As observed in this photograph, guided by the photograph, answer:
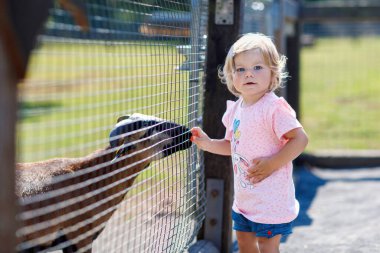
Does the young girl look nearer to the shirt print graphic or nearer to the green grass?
the shirt print graphic

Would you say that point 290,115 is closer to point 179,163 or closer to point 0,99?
point 179,163

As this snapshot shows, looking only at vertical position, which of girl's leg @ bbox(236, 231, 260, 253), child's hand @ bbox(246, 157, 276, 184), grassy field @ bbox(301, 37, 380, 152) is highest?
child's hand @ bbox(246, 157, 276, 184)

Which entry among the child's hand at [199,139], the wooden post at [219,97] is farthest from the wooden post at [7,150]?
the wooden post at [219,97]

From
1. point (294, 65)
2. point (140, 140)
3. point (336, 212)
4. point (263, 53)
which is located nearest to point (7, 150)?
point (140, 140)

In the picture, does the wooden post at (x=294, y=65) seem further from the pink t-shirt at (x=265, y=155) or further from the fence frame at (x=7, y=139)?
the fence frame at (x=7, y=139)

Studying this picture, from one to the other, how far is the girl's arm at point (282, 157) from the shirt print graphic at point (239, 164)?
56 millimetres

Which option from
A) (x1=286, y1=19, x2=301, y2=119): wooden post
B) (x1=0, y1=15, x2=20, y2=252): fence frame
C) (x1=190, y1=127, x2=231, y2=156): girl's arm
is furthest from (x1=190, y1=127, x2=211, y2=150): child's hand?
(x1=286, y1=19, x2=301, y2=119): wooden post

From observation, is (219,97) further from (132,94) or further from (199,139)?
(132,94)

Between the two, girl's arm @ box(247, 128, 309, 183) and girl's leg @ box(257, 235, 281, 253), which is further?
girl's leg @ box(257, 235, 281, 253)

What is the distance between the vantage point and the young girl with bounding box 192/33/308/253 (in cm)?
343

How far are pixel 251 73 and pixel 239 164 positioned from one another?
0.45 m

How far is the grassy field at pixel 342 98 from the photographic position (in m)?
10.2

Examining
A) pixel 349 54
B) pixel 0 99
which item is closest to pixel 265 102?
pixel 0 99

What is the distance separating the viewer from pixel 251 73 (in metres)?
3.50
